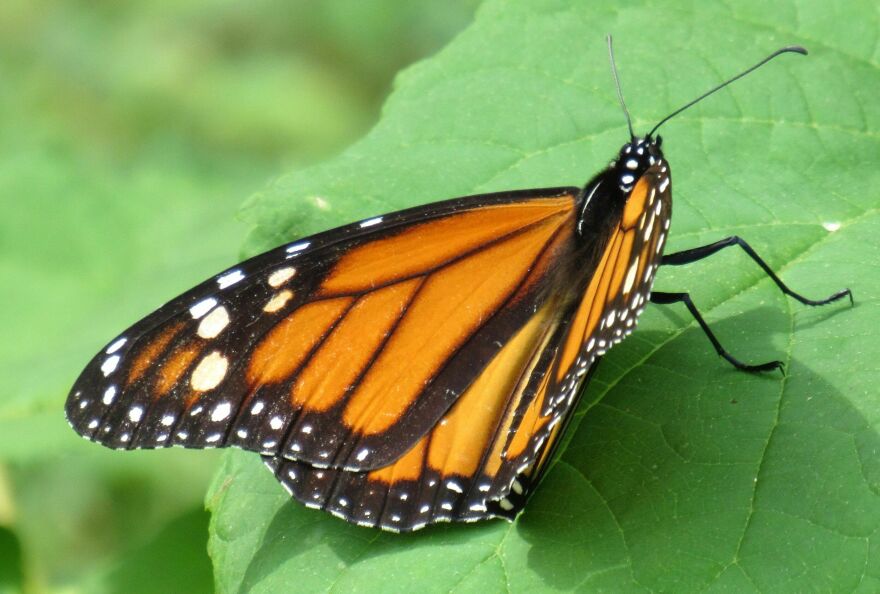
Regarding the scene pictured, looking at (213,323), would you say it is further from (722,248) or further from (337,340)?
(722,248)

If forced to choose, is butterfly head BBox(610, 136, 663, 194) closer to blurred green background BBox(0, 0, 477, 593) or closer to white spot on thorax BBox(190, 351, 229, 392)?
white spot on thorax BBox(190, 351, 229, 392)

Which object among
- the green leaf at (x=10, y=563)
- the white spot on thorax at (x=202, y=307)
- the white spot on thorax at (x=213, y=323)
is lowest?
the green leaf at (x=10, y=563)

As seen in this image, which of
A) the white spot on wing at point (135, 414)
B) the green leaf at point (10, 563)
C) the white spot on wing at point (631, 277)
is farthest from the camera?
the green leaf at point (10, 563)

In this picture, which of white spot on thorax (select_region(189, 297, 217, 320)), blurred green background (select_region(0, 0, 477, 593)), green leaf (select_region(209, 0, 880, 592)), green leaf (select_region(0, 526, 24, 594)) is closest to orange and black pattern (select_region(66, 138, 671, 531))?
white spot on thorax (select_region(189, 297, 217, 320))

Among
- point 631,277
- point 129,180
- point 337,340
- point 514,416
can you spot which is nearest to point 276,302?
point 337,340

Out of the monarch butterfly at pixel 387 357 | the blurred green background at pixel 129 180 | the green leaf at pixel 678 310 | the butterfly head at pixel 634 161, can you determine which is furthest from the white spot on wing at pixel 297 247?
the blurred green background at pixel 129 180

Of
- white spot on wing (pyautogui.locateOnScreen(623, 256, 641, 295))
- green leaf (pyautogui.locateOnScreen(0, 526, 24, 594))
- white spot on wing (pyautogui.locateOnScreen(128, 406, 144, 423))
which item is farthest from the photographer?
green leaf (pyautogui.locateOnScreen(0, 526, 24, 594))

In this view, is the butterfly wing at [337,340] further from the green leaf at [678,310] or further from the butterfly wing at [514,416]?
the green leaf at [678,310]
